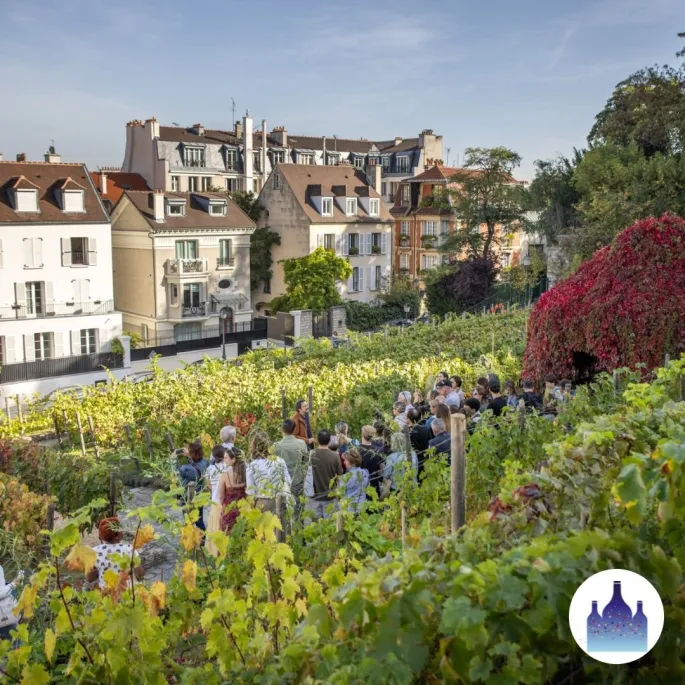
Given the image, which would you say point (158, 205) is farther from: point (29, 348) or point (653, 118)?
point (653, 118)

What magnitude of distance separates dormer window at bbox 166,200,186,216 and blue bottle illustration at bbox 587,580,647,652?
44.1 meters

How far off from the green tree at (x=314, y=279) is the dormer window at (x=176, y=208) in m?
6.97

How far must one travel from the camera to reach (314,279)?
46625mm

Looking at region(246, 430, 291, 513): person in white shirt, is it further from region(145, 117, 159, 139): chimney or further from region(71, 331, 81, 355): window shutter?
region(145, 117, 159, 139): chimney

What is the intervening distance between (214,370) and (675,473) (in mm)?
15304

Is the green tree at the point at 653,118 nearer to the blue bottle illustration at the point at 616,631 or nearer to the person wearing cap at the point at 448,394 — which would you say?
the person wearing cap at the point at 448,394

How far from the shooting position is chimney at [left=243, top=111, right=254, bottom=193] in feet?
197

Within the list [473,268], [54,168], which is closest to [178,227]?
[54,168]

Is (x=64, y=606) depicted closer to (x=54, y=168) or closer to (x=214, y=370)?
(x=214, y=370)

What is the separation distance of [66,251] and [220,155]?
22.9 meters

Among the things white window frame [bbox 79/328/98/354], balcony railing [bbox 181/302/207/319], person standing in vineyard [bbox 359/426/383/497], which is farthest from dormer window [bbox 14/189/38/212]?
person standing in vineyard [bbox 359/426/383/497]

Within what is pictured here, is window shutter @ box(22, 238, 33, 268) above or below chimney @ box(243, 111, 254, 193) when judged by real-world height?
below

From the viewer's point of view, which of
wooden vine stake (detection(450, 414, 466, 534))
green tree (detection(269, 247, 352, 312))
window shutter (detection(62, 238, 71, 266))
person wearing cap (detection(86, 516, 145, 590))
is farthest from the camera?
green tree (detection(269, 247, 352, 312))

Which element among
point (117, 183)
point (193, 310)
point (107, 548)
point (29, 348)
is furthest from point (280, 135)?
point (107, 548)
